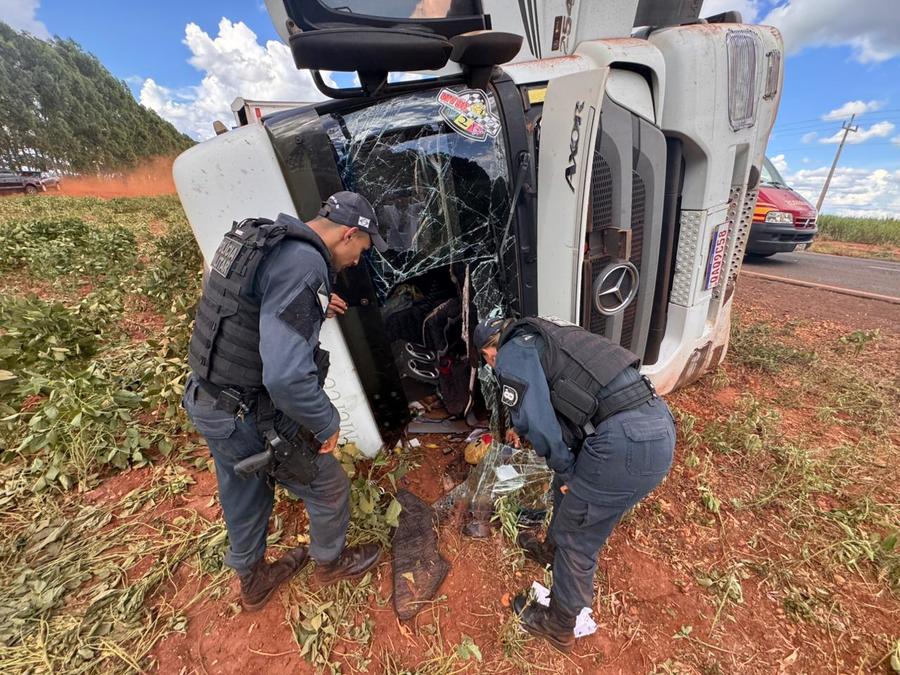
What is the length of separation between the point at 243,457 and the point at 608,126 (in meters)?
2.16

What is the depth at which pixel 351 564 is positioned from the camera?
192 centimetres

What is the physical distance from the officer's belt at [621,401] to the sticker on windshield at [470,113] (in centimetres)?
126

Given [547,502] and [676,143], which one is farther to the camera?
[547,502]

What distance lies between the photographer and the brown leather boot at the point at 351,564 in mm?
1848

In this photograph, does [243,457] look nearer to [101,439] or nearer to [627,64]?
[101,439]

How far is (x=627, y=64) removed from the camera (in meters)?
1.94

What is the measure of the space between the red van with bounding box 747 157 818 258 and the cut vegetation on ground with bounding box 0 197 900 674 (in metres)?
5.47

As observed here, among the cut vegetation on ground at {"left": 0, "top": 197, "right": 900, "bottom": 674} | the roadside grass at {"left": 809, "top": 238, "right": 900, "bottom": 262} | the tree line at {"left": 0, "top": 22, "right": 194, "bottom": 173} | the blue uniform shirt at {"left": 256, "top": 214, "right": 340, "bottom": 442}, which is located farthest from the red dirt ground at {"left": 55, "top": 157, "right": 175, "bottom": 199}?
the roadside grass at {"left": 809, "top": 238, "right": 900, "bottom": 262}

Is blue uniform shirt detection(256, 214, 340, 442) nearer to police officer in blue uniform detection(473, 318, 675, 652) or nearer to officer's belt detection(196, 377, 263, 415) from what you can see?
officer's belt detection(196, 377, 263, 415)

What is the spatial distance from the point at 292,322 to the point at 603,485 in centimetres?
129

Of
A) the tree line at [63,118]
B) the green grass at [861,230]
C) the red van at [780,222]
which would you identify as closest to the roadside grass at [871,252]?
the green grass at [861,230]

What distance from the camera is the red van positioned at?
7352mm

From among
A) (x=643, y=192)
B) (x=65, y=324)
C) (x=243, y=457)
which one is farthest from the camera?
(x=65, y=324)

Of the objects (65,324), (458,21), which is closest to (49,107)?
(65,324)
